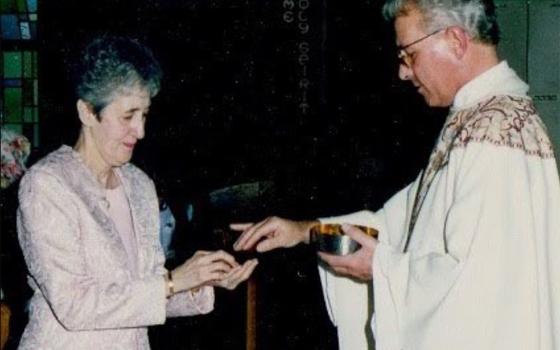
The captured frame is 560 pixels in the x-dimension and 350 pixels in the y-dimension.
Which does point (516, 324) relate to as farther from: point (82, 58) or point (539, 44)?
point (539, 44)

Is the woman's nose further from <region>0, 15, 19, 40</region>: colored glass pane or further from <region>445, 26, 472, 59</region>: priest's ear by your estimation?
<region>0, 15, 19, 40</region>: colored glass pane

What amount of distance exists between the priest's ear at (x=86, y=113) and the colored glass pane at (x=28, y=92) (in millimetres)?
4314

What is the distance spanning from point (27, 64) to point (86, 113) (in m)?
4.45

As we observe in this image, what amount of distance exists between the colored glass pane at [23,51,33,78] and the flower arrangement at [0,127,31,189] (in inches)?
76.8

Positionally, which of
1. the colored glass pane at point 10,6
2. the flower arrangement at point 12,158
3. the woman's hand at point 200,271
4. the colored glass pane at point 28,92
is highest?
the colored glass pane at point 10,6

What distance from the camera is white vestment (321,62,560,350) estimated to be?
222 cm

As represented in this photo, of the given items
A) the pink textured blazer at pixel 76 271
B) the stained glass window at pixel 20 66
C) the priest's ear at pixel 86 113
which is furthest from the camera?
the stained glass window at pixel 20 66

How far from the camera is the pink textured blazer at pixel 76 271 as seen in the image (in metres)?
2.12

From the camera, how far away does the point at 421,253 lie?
2379mm

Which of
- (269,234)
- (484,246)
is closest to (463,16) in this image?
(484,246)

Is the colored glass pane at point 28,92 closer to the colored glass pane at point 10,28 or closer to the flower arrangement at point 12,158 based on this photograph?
the colored glass pane at point 10,28

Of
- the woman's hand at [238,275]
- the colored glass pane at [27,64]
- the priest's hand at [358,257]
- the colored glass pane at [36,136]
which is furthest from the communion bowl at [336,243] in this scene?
the colored glass pane at [27,64]

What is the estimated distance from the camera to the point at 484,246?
2.20 m

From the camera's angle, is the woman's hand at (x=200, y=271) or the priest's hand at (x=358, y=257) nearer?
the woman's hand at (x=200, y=271)
